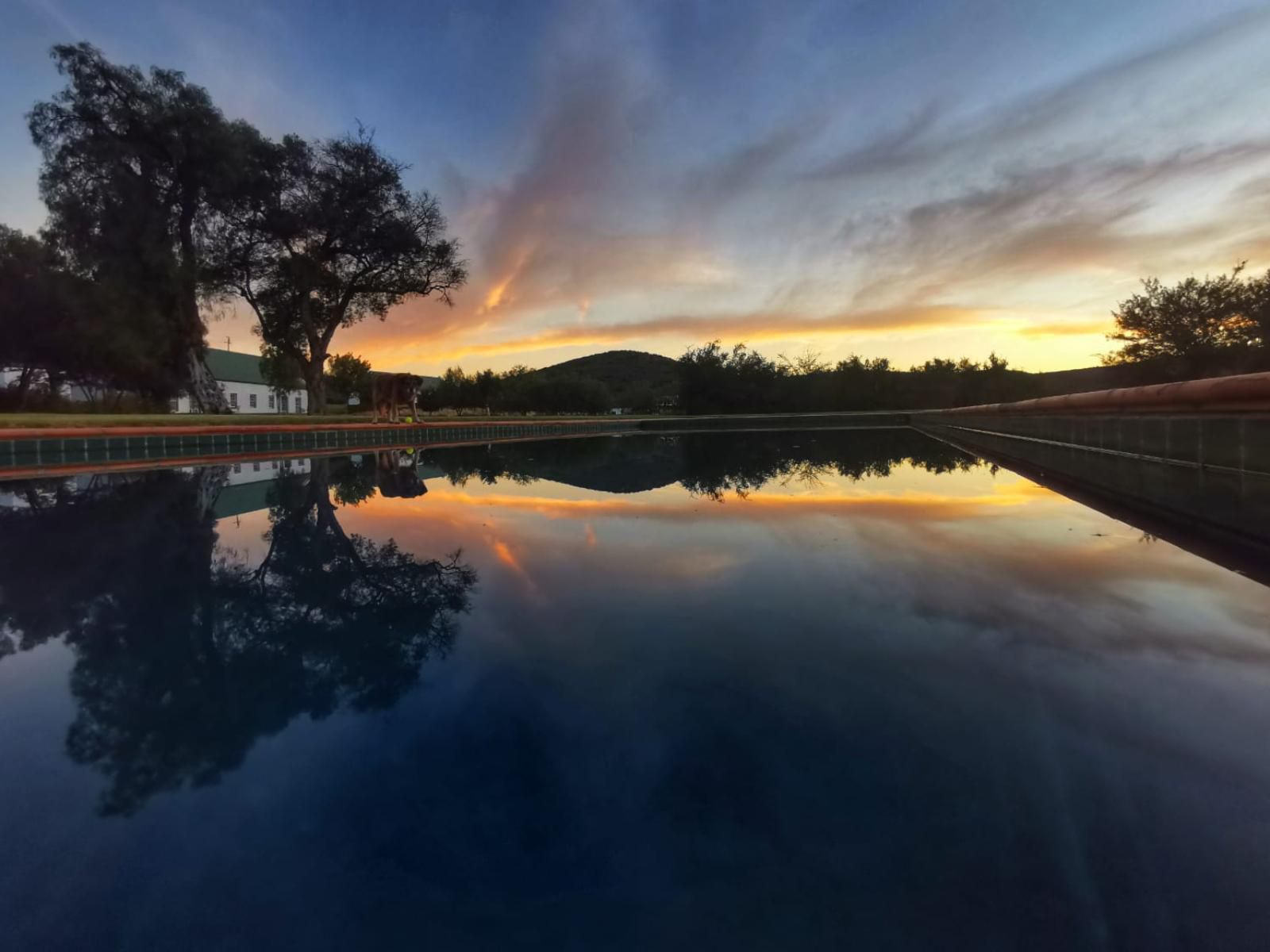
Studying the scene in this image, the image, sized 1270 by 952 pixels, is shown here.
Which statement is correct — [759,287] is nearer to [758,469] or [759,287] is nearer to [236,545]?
[758,469]

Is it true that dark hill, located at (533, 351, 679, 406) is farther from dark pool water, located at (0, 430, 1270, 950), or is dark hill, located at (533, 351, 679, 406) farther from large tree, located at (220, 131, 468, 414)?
dark pool water, located at (0, 430, 1270, 950)

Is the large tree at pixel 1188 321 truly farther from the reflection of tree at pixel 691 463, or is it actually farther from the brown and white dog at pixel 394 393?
the brown and white dog at pixel 394 393

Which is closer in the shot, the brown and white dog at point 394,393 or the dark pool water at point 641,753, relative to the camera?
the dark pool water at point 641,753

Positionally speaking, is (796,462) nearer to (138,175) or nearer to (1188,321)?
(138,175)

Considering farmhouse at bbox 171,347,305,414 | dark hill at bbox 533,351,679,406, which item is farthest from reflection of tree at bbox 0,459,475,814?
dark hill at bbox 533,351,679,406

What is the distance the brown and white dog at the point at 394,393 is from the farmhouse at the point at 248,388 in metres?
34.1

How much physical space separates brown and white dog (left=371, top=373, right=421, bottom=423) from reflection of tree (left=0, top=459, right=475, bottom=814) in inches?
513

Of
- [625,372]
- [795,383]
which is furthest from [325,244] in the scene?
[625,372]

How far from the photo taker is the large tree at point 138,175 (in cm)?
1558

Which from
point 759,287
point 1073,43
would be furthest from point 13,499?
point 759,287

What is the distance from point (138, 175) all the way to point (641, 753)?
21.3 m

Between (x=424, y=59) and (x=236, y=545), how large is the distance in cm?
1007

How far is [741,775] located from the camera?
1.31 m

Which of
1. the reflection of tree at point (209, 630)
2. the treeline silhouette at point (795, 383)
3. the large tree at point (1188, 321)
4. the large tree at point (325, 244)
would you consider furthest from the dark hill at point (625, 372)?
the reflection of tree at point (209, 630)
